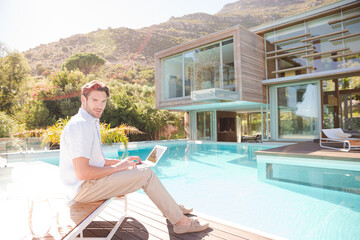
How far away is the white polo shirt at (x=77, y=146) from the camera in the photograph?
5.26 ft

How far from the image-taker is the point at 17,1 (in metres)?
19.2

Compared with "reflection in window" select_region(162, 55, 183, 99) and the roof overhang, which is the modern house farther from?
the roof overhang

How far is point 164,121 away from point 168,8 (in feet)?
151

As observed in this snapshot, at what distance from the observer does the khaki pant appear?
1742 mm

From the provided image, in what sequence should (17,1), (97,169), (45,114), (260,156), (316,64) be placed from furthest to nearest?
1. (17,1)
2. (45,114)
3. (316,64)
4. (260,156)
5. (97,169)

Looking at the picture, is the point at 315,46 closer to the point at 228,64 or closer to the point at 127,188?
the point at 228,64

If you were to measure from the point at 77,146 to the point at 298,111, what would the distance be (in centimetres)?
1179

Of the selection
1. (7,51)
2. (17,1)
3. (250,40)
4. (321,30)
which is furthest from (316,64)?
(17,1)

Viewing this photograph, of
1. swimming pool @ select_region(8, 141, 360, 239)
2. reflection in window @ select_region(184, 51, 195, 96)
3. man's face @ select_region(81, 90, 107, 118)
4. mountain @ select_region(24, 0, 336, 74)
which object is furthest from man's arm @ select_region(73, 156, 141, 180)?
mountain @ select_region(24, 0, 336, 74)

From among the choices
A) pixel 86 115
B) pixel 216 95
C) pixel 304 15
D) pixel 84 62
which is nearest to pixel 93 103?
pixel 86 115

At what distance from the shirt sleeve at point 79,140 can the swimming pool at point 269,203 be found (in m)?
2.36

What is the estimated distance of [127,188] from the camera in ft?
5.93

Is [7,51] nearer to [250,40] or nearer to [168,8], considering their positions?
[250,40]

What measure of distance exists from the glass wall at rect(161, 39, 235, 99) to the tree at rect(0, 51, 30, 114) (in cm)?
846
